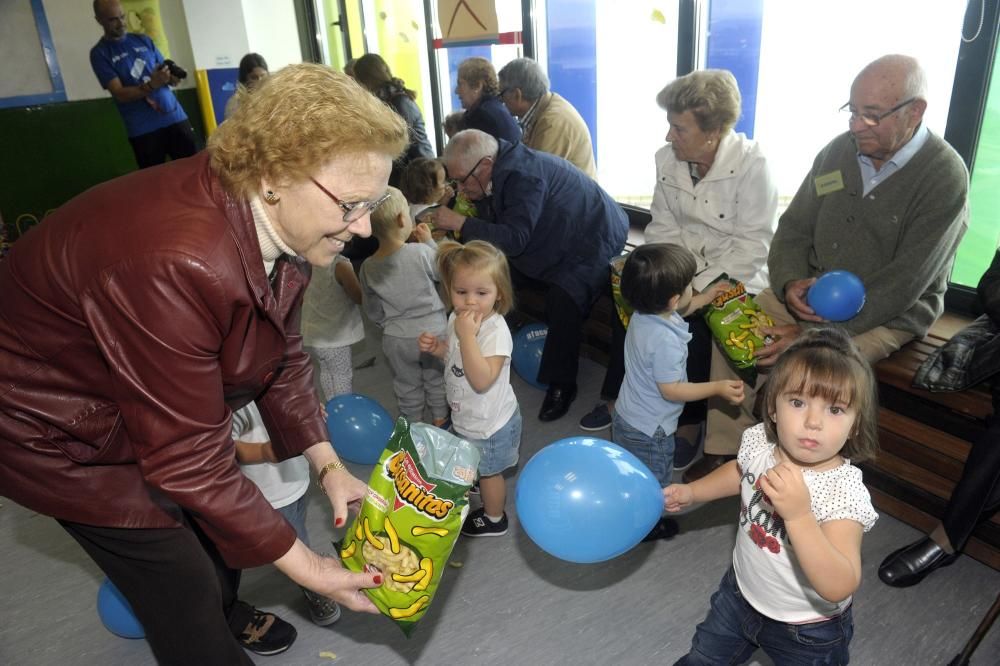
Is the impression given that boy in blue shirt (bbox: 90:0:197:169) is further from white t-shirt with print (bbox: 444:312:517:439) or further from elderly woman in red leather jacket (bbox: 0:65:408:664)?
elderly woman in red leather jacket (bbox: 0:65:408:664)

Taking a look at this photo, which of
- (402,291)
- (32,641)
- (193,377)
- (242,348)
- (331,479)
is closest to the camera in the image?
(193,377)

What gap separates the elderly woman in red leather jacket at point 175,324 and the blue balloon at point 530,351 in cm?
230

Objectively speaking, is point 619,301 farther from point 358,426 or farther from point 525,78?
point 525,78

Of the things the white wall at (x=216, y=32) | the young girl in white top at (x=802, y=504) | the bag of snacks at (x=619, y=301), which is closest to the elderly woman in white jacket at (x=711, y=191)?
the bag of snacks at (x=619, y=301)

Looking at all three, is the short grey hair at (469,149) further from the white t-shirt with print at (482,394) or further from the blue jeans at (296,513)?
the blue jeans at (296,513)

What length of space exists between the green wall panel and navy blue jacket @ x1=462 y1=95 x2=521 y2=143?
462cm

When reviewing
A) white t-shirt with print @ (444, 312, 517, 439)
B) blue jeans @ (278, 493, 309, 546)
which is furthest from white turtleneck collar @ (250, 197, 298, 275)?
white t-shirt with print @ (444, 312, 517, 439)

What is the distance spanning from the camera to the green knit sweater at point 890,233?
226 centimetres

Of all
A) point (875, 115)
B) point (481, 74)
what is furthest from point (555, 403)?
point (481, 74)

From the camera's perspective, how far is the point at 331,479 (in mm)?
1555

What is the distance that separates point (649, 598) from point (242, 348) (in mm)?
1586

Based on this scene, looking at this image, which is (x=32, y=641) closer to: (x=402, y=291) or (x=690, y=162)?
(x=402, y=291)

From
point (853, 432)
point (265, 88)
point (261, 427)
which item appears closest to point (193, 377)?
point (265, 88)

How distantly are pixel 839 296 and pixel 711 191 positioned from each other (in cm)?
78
